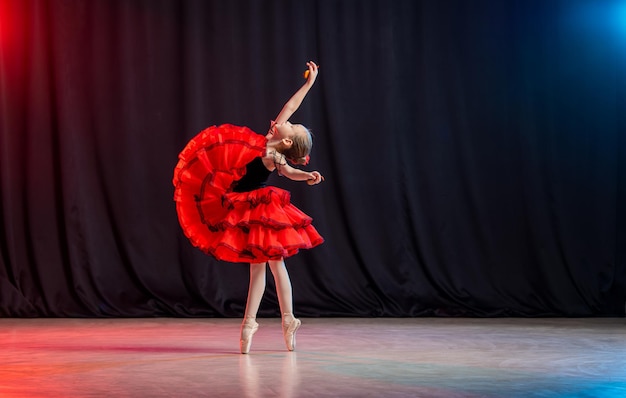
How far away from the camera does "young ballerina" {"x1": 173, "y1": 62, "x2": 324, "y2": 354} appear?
158 inches

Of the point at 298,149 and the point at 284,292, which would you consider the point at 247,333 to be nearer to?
the point at 284,292

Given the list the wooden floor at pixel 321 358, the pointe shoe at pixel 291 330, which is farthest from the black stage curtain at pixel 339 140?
the pointe shoe at pixel 291 330

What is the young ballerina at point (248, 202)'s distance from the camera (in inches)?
158

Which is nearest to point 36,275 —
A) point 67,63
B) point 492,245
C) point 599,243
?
point 67,63

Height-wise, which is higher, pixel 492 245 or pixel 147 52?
pixel 147 52

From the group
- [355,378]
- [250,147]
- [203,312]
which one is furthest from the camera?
[203,312]

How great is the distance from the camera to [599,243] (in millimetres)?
5895

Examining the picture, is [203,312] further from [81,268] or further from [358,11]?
[358,11]

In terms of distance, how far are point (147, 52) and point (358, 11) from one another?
143cm

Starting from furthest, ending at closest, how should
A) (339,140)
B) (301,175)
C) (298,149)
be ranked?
(339,140) < (298,149) < (301,175)

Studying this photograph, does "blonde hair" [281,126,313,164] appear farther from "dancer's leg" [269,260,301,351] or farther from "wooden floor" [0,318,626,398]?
"wooden floor" [0,318,626,398]

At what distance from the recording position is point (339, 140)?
595 cm

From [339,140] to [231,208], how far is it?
1.99 m

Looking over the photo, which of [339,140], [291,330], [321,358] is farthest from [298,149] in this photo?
[339,140]
